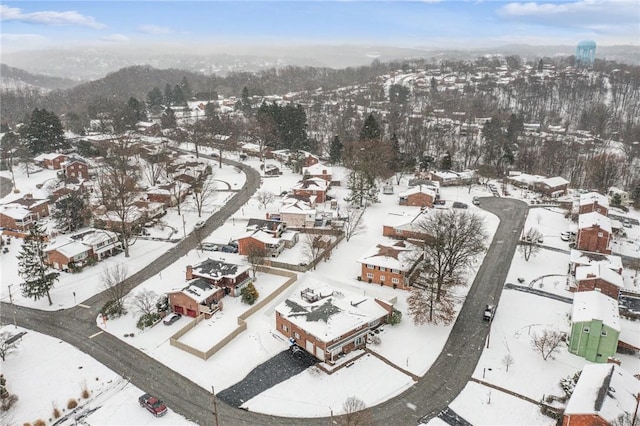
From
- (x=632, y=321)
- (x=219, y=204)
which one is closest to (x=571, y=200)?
(x=632, y=321)

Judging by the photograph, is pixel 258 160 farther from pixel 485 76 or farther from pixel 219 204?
pixel 485 76

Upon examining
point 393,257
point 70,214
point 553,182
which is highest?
point 553,182

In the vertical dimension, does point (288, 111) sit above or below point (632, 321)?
above

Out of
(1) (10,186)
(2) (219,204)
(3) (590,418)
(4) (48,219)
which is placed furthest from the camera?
(1) (10,186)

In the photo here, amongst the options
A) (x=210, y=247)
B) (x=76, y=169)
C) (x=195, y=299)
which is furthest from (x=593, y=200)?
(x=76, y=169)

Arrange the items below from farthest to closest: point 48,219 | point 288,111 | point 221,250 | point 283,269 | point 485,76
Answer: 1. point 485,76
2. point 288,111
3. point 48,219
4. point 221,250
5. point 283,269

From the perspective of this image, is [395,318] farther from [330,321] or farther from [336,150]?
[336,150]
